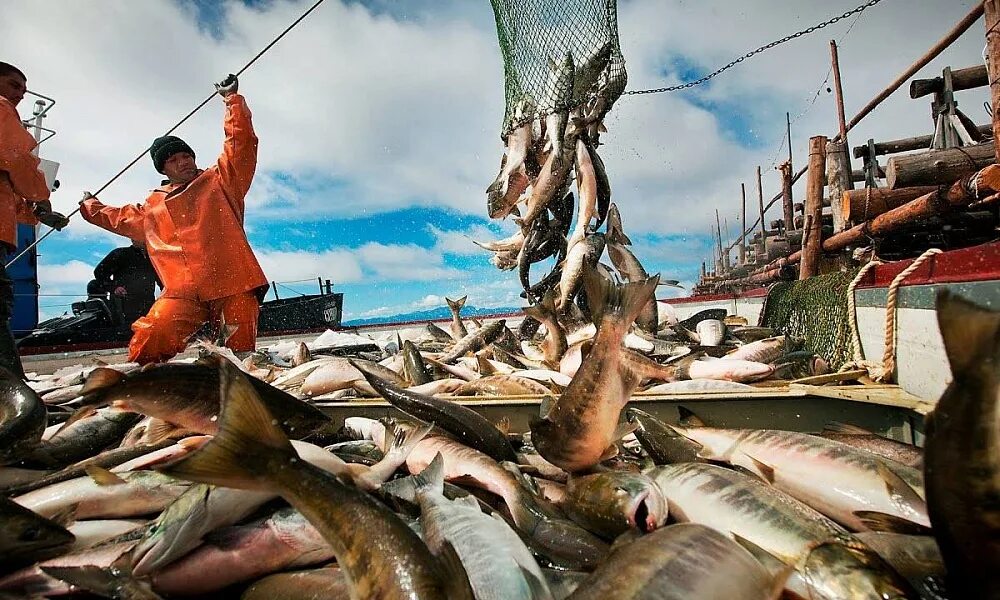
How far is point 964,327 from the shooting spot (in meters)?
0.90

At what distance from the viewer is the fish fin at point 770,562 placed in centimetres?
111

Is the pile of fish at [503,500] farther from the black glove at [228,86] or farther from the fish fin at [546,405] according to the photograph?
the black glove at [228,86]

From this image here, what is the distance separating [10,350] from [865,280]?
7.36m

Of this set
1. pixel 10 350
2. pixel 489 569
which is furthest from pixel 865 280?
pixel 10 350

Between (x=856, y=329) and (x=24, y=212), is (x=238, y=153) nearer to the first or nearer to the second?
(x=24, y=212)

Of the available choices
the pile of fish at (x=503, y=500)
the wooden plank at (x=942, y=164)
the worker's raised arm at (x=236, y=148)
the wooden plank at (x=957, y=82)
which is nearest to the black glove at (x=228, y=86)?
the worker's raised arm at (x=236, y=148)

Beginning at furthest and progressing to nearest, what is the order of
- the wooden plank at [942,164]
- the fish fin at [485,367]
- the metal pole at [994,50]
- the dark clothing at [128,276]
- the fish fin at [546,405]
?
the dark clothing at [128,276] → the wooden plank at [942,164] → the fish fin at [485,367] → the metal pole at [994,50] → the fish fin at [546,405]

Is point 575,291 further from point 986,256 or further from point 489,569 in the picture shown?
point 489,569

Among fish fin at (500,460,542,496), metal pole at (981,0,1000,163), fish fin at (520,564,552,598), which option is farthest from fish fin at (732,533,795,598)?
metal pole at (981,0,1000,163)

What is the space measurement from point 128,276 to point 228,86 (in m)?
7.53

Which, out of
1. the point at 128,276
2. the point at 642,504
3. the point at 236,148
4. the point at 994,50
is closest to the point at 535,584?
the point at 642,504

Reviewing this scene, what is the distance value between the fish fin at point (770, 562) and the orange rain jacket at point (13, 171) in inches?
250

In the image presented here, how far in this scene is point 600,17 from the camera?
6160 mm

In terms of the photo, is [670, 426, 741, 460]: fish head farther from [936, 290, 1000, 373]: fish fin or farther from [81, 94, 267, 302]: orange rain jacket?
[81, 94, 267, 302]: orange rain jacket
